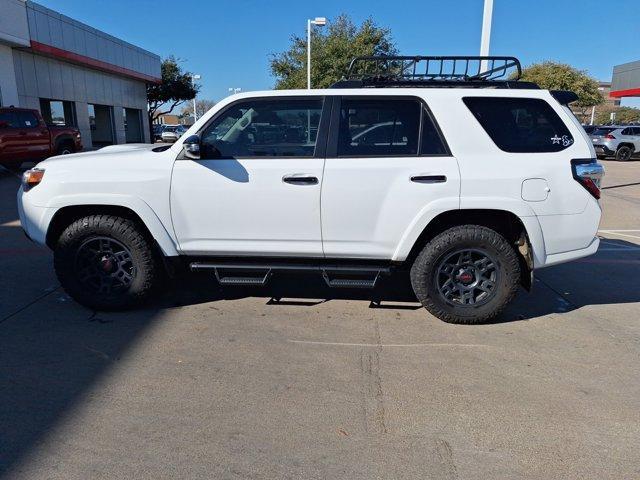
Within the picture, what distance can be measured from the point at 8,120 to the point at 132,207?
11.9 metres

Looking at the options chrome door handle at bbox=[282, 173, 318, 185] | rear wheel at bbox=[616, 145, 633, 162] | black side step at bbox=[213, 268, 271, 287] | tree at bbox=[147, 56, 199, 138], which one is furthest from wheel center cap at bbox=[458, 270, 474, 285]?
tree at bbox=[147, 56, 199, 138]

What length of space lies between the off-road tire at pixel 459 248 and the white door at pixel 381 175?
28 centimetres

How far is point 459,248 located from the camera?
4.09 meters

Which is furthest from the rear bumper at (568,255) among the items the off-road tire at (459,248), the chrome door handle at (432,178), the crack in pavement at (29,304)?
the crack in pavement at (29,304)

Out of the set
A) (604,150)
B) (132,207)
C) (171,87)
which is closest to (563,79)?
(604,150)

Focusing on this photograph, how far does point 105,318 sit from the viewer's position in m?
4.30

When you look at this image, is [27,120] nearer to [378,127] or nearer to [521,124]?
[378,127]

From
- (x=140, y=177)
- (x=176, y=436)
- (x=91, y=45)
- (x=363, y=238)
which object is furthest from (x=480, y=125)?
(x=91, y=45)

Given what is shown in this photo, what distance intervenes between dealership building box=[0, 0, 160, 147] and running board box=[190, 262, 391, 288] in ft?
59.9

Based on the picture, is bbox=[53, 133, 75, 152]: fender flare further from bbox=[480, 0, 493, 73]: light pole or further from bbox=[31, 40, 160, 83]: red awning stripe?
bbox=[480, 0, 493, 73]: light pole

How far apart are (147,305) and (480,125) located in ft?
11.2

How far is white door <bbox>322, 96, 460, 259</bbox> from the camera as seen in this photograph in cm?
393

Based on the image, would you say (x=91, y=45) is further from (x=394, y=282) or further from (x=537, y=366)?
(x=537, y=366)

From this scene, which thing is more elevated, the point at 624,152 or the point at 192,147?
the point at 192,147
